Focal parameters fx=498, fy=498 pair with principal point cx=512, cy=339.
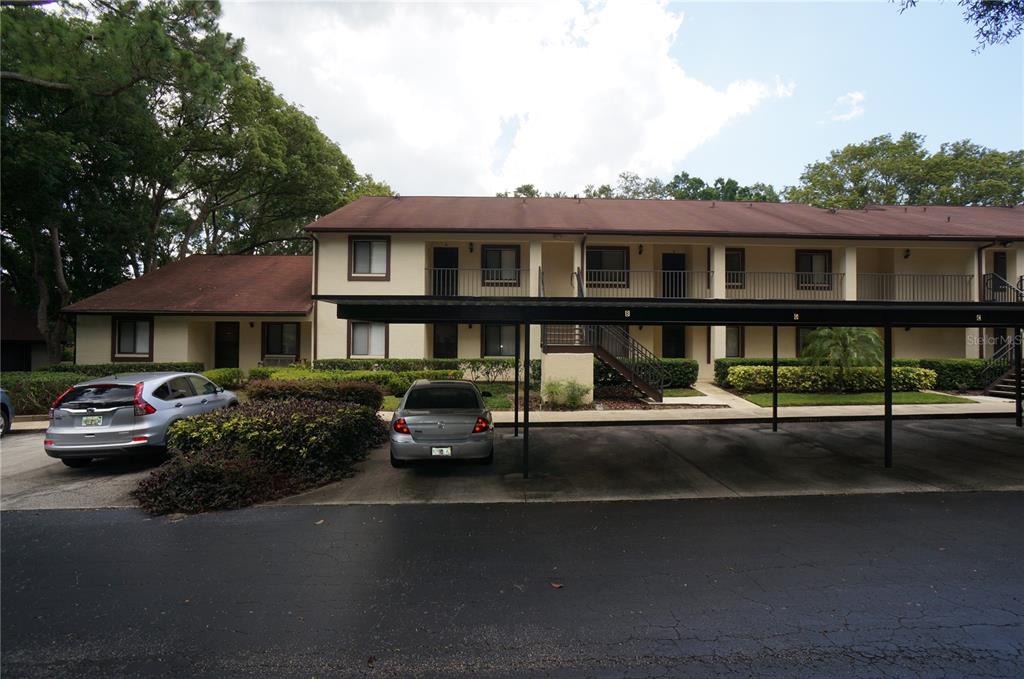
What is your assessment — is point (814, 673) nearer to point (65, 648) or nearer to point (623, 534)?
point (623, 534)

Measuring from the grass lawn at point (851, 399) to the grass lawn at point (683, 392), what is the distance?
149 centimetres

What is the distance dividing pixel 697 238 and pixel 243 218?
94.3 feet

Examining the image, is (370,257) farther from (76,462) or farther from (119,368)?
(76,462)

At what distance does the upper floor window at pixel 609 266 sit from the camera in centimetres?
2131

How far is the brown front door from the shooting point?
72.1 feet

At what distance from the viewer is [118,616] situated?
3809mm

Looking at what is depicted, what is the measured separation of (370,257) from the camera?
65.6 ft

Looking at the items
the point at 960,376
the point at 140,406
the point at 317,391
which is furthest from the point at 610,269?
the point at 140,406

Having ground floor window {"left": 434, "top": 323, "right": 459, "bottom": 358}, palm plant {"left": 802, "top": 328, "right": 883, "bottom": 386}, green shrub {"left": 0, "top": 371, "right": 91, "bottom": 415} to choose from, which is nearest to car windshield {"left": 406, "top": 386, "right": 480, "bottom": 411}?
ground floor window {"left": 434, "top": 323, "right": 459, "bottom": 358}

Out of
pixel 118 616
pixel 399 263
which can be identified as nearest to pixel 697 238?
pixel 399 263

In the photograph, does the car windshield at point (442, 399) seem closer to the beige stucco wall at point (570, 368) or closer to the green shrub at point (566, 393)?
the green shrub at point (566, 393)

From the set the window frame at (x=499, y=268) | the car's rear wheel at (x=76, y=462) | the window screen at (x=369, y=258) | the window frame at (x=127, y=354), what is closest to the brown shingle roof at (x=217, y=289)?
the window frame at (x=127, y=354)

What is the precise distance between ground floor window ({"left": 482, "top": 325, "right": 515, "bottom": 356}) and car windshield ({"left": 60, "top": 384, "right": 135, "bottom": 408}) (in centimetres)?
1401

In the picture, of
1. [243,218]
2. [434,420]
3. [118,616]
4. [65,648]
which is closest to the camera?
[65,648]
